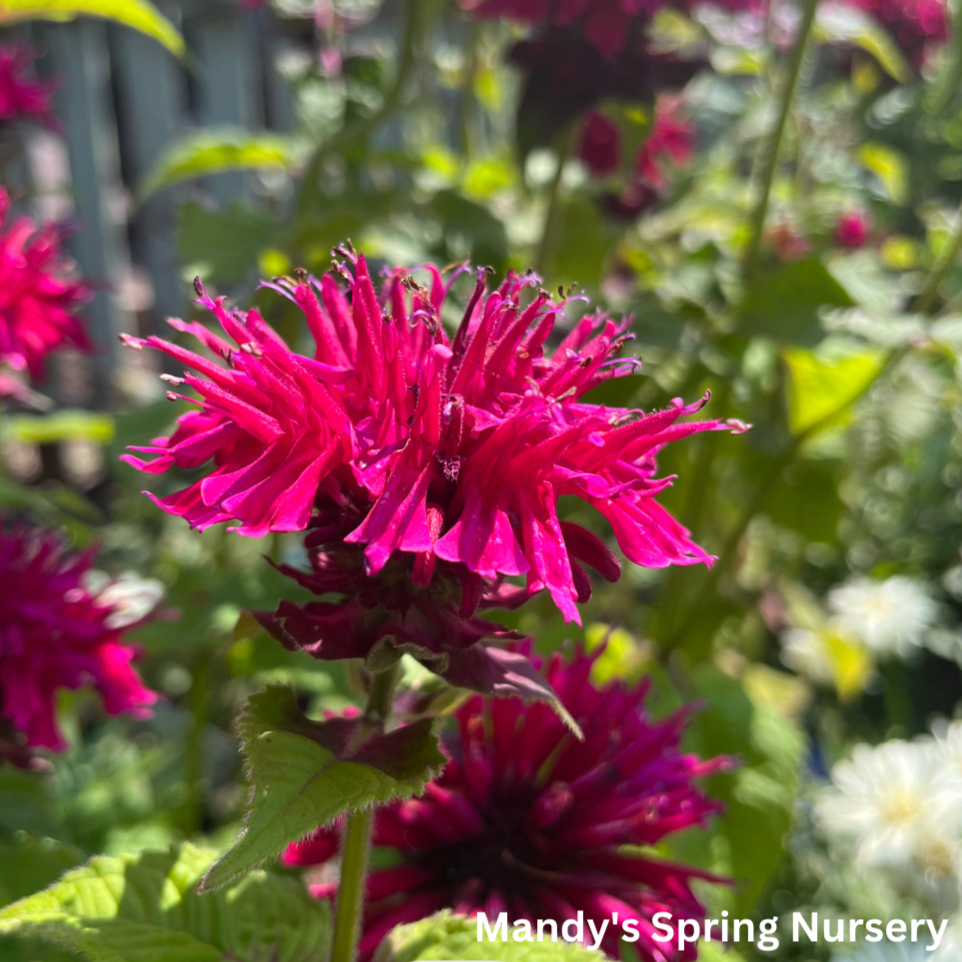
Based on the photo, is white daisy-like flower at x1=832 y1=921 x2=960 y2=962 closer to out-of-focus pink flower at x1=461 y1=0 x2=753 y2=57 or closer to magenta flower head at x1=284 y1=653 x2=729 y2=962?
Result: magenta flower head at x1=284 y1=653 x2=729 y2=962

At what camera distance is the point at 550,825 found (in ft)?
1.84

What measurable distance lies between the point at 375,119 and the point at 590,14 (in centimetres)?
24

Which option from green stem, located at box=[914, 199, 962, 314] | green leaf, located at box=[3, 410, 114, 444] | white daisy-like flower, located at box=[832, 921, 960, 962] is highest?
green stem, located at box=[914, 199, 962, 314]

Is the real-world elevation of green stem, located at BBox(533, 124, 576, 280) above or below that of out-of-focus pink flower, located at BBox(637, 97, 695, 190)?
below

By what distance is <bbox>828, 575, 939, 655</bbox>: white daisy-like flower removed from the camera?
4.05ft

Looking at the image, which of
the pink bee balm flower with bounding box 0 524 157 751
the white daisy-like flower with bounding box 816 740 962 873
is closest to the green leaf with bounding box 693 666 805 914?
the white daisy-like flower with bounding box 816 740 962 873

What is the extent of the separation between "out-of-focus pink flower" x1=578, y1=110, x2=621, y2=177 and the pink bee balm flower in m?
0.91

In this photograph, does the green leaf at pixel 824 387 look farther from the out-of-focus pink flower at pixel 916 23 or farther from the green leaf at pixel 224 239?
the out-of-focus pink flower at pixel 916 23

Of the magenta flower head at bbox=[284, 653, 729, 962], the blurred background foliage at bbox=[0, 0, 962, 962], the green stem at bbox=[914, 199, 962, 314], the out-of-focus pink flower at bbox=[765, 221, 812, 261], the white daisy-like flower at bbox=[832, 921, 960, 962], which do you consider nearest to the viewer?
the magenta flower head at bbox=[284, 653, 729, 962]

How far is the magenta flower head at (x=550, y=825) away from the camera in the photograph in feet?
1.73

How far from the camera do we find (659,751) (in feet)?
1.93

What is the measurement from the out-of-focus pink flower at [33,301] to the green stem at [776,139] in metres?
0.68

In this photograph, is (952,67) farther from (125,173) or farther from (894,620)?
(125,173)

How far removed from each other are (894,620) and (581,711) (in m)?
0.82
